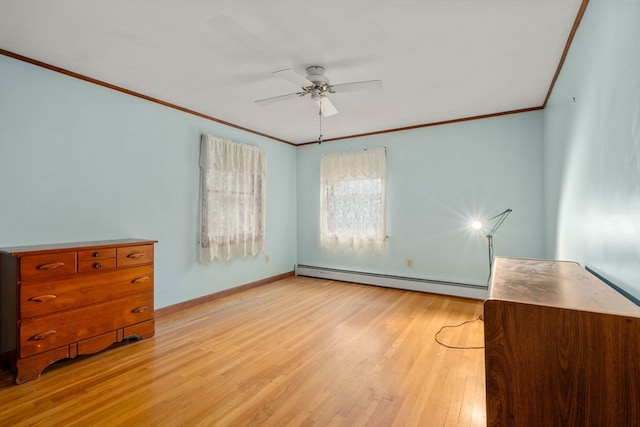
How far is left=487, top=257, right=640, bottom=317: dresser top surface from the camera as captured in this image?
99 centimetres

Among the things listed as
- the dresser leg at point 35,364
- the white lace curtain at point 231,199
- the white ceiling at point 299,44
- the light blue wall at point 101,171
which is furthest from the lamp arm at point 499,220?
the dresser leg at point 35,364

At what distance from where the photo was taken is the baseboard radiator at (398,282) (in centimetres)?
393

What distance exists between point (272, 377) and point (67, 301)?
1650mm

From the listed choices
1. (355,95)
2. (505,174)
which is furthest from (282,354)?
(505,174)

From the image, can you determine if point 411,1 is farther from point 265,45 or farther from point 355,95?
point 355,95

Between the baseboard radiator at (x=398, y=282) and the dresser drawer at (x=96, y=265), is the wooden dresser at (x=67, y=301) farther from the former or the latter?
the baseboard radiator at (x=398, y=282)

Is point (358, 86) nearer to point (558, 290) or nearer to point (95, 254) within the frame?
point (558, 290)

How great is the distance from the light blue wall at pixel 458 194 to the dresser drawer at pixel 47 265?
3.57 metres

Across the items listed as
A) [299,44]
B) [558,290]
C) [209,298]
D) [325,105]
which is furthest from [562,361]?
[209,298]

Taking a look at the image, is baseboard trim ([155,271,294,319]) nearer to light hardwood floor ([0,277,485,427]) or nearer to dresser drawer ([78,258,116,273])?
light hardwood floor ([0,277,485,427])

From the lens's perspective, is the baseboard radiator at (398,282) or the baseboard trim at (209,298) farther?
the baseboard radiator at (398,282)

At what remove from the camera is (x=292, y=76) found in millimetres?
2301

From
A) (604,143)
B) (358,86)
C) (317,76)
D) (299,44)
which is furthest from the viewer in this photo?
(317,76)

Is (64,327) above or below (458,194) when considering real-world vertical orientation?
below
